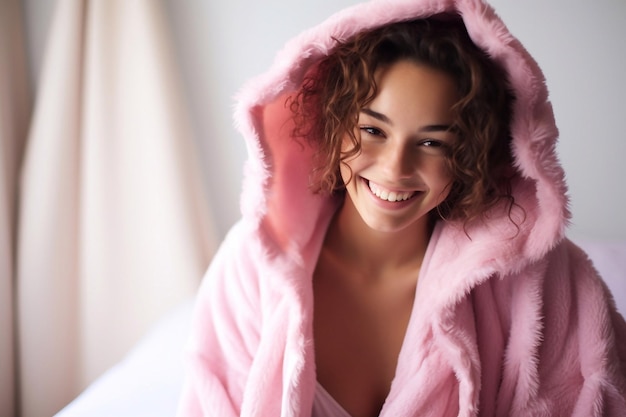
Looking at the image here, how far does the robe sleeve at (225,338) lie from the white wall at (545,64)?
0.61 metres

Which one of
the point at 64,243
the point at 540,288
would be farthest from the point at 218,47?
the point at 540,288

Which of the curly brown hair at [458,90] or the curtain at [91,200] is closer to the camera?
the curly brown hair at [458,90]

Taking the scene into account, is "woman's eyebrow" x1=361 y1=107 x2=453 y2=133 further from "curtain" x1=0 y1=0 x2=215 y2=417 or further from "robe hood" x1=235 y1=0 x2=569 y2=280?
"curtain" x1=0 y1=0 x2=215 y2=417

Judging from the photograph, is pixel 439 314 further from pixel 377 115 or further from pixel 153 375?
pixel 153 375

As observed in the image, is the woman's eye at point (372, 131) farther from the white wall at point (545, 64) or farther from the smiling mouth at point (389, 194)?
the white wall at point (545, 64)

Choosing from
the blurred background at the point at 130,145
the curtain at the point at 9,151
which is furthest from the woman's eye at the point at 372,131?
the curtain at the point at 9,151

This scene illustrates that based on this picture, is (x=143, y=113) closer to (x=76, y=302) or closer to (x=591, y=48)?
(x=76, y=302)

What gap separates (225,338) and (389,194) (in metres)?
0.37

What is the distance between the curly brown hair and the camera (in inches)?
28.2

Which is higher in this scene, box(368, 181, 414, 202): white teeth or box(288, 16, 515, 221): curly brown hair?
box(288, 16, 515, 221): curly brown hair

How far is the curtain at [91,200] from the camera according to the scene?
125cm

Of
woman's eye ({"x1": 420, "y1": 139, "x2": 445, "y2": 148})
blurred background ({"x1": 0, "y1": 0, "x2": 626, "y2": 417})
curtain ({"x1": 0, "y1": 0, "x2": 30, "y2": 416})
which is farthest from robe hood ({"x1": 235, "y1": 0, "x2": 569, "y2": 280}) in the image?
curtain ({"x1": 0, "y1": 0, "x2": 30, "y2": 416})

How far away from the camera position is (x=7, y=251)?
4.12ft

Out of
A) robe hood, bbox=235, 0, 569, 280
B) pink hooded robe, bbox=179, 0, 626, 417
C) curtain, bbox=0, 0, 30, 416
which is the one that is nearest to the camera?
robe hood, bbox=235, 0, 569, 280
